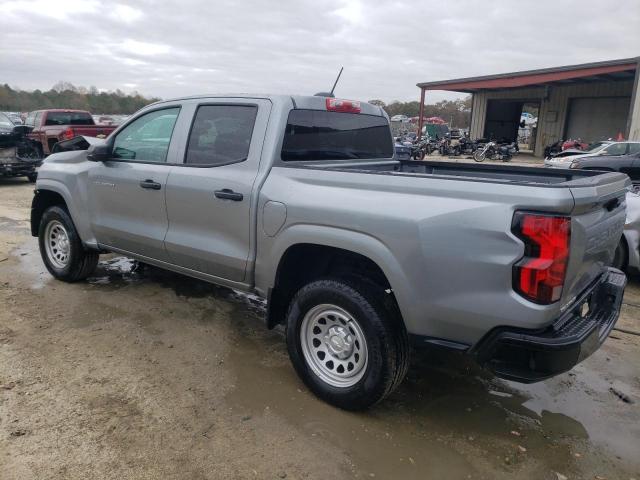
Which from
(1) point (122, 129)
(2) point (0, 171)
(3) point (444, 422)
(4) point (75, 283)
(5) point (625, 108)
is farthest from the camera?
(5) point (625, 108)

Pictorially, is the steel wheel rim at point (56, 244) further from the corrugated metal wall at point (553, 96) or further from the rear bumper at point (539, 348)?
the corrugated metal wall at point (553, 96)

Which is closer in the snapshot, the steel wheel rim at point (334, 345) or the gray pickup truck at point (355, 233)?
the gray pickup truck at point (355, 233)

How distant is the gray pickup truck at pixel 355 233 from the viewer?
2.40m

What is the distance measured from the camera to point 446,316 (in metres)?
2.61

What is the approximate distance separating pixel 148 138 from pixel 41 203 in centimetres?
188

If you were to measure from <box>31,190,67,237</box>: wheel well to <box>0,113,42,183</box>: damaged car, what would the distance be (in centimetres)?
815

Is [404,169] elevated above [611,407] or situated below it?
above

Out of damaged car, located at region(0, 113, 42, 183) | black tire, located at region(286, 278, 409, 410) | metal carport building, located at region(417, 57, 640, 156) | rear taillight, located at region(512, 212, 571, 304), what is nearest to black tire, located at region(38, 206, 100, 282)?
black tire, located at region(286, 278, 409, 410)

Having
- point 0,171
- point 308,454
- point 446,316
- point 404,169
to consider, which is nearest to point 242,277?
point 308,454

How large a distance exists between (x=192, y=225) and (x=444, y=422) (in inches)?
89.0

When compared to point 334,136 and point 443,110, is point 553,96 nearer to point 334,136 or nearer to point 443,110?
point 334,136

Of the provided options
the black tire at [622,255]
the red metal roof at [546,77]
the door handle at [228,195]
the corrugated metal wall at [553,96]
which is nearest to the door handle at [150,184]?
the door handle at [228,195]

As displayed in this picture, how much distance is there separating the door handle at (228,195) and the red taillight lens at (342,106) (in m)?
1.01

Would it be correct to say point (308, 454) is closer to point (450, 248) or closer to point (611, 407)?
point (450, 248)
